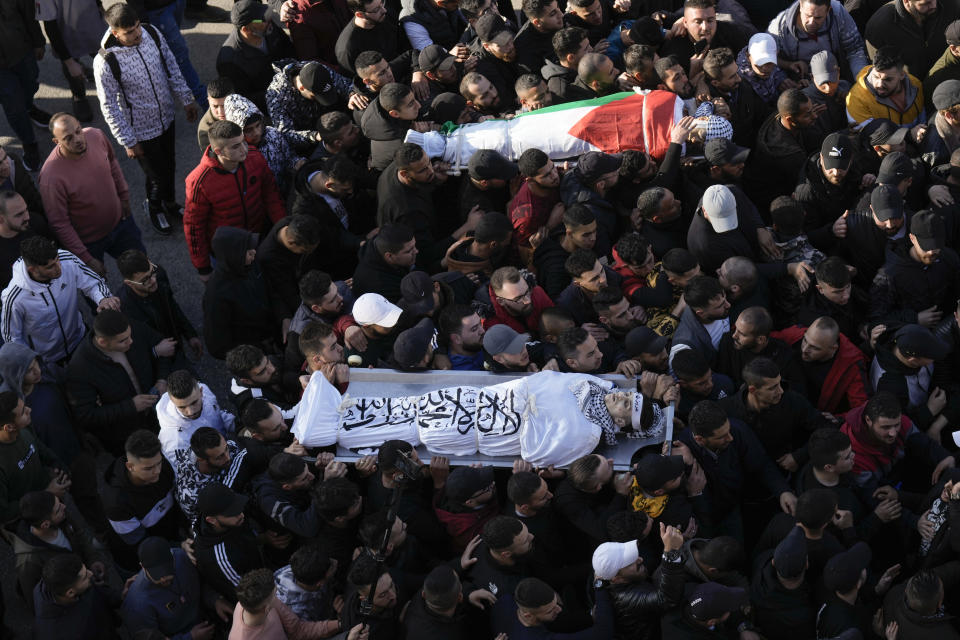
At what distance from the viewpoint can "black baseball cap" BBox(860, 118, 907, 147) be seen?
296 inches

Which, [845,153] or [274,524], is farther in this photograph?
[845,153]

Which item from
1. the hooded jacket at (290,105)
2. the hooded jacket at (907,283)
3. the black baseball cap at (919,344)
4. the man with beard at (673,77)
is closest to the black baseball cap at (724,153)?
the man with beard at (673,77)

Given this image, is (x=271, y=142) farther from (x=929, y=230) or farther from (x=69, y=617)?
(x=929, y=230)

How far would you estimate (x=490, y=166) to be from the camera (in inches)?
291

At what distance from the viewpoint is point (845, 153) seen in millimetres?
7211

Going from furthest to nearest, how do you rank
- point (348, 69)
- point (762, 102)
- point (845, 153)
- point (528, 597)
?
1. point (348, 69)
2. point (762, 102)
3. point (845, 153)
4. point (528, 597)

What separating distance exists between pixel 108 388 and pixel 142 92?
2870 mm

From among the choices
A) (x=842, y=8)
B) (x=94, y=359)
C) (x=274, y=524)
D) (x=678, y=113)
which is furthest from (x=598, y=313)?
(x=842, y=8)

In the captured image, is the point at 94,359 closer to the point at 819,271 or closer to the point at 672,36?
the point at 819,271

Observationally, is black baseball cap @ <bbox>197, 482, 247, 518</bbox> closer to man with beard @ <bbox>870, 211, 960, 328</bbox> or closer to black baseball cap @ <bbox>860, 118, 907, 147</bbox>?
man with beard @ <bbox>870, 211, 960, 328</bbox>

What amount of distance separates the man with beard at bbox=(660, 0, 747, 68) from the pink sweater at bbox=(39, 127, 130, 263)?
14.4 ft

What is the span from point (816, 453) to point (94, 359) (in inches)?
167

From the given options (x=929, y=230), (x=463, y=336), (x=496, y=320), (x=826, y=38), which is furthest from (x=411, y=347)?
(x=826, y=38)

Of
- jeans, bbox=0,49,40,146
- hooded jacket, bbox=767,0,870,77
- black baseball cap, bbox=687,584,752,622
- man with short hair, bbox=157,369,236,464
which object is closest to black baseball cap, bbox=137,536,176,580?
man with short hair, bbox=157,369,236,464
